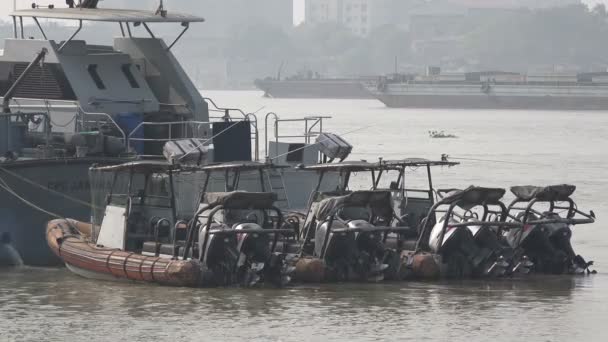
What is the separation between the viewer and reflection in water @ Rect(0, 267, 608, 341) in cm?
2670

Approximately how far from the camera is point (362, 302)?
1158 inches

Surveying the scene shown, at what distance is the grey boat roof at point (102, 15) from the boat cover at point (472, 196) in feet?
30.4

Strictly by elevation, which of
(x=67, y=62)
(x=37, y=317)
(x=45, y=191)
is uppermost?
(x=67, y=62)

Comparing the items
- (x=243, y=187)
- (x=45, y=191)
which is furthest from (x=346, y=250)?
(x=45, y=191)

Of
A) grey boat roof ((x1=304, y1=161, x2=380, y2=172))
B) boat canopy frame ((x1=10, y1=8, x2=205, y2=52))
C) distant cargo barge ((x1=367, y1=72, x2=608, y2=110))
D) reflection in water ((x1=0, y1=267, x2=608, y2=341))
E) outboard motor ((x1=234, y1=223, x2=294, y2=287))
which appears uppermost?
distant cargo barge ((x1=367, y1=72, x2=608, y2=110))

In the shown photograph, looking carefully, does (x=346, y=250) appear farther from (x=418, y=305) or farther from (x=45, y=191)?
(x=45, y=191)

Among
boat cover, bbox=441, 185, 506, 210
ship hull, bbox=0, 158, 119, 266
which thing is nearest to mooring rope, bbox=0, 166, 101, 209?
ship hull, bbox=0, 158, 119, 266

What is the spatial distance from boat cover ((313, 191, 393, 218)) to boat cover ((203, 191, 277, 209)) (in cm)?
141

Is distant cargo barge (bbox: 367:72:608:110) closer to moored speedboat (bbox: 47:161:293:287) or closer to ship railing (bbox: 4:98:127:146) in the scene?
ship railing (bbox: 4:98:127:146)

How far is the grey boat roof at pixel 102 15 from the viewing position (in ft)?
121

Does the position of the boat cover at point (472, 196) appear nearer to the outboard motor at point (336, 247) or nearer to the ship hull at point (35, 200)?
the outboard motor at point (336, 247)

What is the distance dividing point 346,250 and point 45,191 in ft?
24.0

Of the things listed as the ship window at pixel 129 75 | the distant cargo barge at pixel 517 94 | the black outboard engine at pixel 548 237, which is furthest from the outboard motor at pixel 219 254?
the distant cargo barge at pixel 517 94

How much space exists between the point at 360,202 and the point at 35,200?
7596mm
